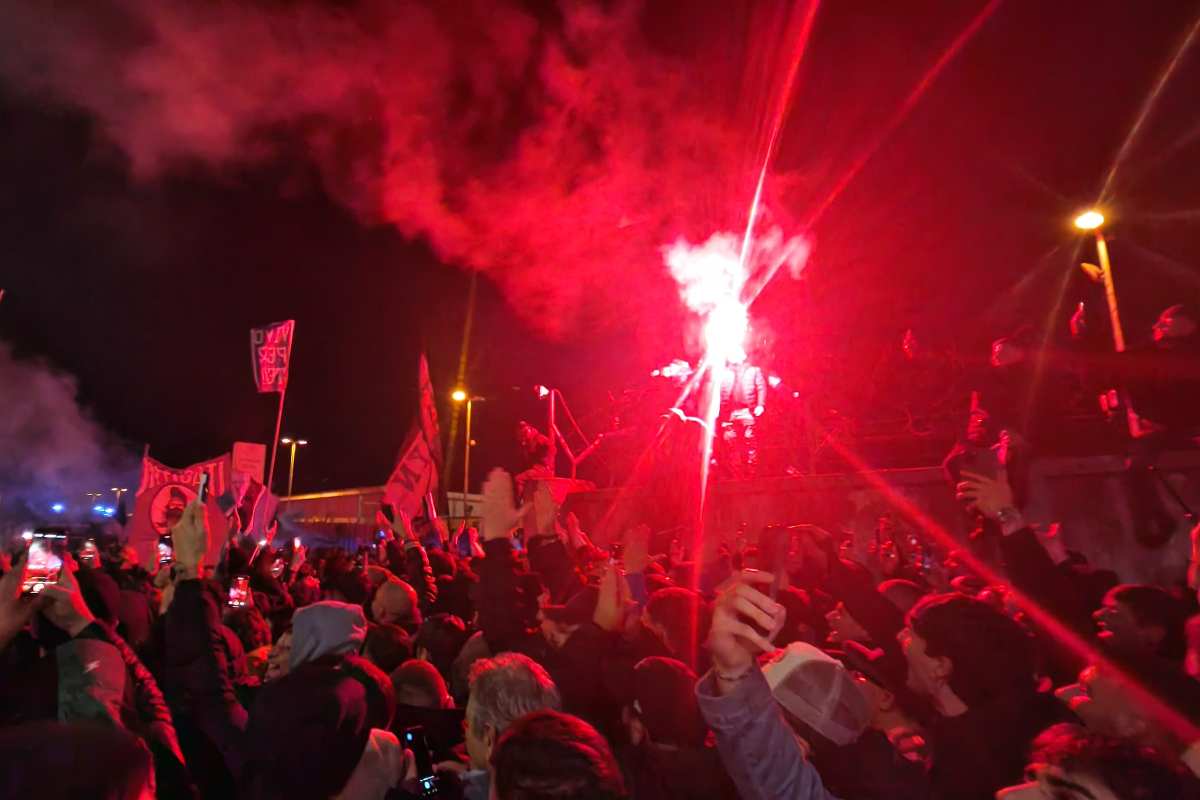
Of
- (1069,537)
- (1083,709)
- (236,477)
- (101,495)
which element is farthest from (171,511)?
(101,495)

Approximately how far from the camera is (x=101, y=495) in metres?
43.0

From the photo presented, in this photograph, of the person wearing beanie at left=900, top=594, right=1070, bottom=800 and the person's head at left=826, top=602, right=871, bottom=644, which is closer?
the person wearing beanie at left=900, top=594, right=1070, bottom=800

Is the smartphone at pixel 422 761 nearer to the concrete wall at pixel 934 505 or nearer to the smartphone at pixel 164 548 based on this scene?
the concrete wall at pixel 934 505

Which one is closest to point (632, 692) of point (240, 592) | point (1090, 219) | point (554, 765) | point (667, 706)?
point (667, 706)

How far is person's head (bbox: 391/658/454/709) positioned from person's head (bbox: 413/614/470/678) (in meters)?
0.94

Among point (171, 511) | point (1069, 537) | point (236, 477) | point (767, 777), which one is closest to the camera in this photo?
point (767, 777)

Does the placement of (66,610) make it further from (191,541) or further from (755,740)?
(755,740)

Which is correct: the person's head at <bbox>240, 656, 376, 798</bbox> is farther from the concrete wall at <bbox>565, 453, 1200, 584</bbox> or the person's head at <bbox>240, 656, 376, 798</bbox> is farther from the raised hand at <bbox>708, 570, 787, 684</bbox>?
the concrete wall at <bbox>565, 453, 1200, 584</bbox>

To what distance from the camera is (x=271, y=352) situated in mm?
21453

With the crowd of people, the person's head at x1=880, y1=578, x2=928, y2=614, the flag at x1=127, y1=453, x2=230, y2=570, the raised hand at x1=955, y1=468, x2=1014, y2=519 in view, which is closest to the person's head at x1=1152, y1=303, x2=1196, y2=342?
the crowd of people

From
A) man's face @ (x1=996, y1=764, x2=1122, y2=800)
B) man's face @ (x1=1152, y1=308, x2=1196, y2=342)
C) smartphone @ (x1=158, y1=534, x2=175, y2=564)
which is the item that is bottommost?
smartphone @ (x1=158, y1=534, x2=175, y2=564)

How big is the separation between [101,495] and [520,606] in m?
48.8

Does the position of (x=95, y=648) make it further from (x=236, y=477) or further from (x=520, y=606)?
(x=236, y=477)

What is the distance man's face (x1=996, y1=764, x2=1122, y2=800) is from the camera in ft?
6.07
